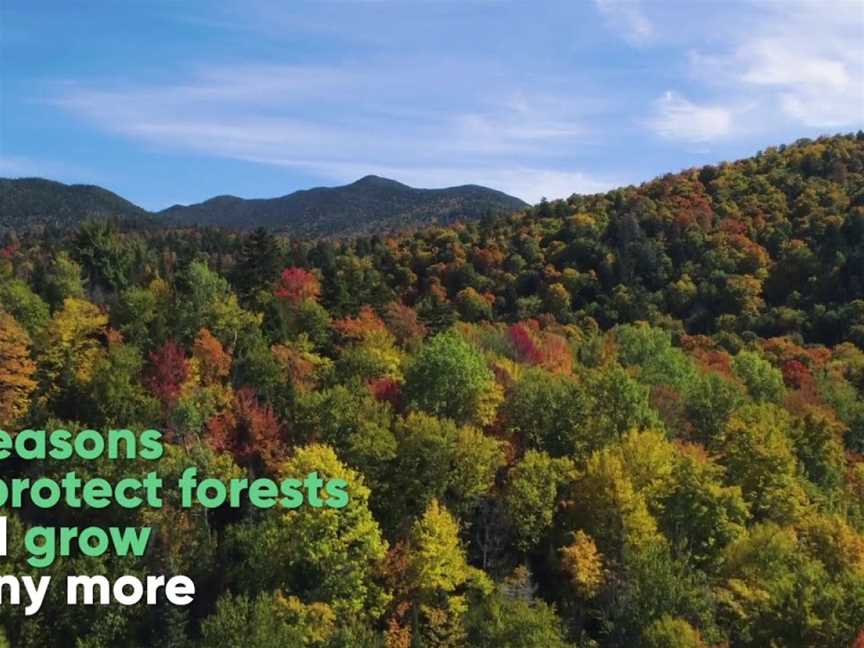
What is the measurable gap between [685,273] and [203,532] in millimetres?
101995

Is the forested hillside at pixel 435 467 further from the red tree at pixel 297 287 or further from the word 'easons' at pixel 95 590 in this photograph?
the word 'easons' at pixel 95 590

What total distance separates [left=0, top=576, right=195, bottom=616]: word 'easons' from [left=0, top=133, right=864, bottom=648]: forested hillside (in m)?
0.81

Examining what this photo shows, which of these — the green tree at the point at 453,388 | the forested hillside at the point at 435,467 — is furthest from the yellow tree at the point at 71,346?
the green tree at the point at 453,388

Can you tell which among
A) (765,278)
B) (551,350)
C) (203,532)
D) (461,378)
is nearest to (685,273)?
(765,278)

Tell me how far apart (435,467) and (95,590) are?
1979 cm

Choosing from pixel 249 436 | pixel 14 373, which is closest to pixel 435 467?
pixel 249 436

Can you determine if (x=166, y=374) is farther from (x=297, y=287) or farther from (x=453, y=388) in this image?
(x=297, y=287)

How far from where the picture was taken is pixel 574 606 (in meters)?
45.1

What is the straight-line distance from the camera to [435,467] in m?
47.1

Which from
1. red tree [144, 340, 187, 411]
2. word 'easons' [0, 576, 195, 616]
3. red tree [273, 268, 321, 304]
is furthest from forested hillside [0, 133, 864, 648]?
word 'easons' [0, 576, 195, 616]

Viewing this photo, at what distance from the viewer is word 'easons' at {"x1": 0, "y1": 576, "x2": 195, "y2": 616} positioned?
3903 cm

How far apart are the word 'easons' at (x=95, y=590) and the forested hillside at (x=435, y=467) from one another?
0.81 metres

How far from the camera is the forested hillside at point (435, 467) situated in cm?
3947

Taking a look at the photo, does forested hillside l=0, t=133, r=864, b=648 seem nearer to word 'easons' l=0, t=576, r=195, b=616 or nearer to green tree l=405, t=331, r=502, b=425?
green tree l=405, t=331, r=502, b=425
